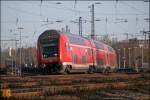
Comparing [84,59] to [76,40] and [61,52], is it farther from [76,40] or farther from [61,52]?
[61,52]

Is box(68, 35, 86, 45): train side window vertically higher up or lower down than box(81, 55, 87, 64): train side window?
higher up

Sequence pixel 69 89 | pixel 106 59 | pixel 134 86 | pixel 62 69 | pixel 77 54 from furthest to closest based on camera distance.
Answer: pixel 106 59, pixel 77 54, pixel 62 69, pixel 134 86, pixel 69 89

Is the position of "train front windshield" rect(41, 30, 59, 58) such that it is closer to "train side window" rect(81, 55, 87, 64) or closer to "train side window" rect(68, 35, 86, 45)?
"train side window" rect(68, 35, 86, 45)

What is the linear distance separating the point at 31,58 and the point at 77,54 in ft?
274

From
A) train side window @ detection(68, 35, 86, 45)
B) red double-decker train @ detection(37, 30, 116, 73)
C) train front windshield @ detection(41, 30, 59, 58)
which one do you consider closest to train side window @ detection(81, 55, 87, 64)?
red double-decker train @ detection(37, 30, 116, 73)

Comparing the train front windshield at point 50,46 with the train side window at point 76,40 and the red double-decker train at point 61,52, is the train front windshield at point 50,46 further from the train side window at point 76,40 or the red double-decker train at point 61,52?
the train side window at point 76,40

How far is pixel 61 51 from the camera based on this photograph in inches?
1097

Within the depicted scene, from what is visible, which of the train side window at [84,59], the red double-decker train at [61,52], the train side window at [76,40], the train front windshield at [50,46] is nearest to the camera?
the red double-decker train at [61,52]

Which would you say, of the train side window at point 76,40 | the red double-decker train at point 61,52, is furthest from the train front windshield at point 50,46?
the train side window at point 76,40

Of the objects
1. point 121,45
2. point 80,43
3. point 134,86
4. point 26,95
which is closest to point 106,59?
point 80,43

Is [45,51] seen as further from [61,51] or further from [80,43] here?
[80,43]

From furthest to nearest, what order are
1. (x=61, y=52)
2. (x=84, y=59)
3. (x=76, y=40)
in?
1. (x=84, y=59)
2. (x=76, y=40)
3. (x=61, y=52)

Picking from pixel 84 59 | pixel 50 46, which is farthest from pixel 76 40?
pixel 50 46

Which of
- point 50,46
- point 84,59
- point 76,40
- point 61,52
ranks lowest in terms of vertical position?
point 84,59
